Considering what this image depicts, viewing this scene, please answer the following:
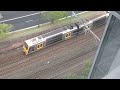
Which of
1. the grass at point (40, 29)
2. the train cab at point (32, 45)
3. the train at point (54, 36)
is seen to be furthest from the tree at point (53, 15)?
the train cab at point (32, 45)

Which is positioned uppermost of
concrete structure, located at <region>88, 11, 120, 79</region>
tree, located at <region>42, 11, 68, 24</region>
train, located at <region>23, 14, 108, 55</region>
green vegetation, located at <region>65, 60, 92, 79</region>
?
concrete structure, located at <region>88, 11, 120, 79</region>

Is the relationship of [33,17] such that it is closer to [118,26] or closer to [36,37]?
[36,37]

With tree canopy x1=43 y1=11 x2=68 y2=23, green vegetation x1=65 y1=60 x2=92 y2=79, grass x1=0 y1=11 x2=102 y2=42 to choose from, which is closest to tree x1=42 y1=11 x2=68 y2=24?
tree canopy x1=43 y1=11 x2=68 y2=23

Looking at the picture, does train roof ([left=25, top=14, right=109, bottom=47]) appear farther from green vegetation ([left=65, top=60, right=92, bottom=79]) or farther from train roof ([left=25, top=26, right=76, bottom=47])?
green vegetation ([left=65, top=60, right=92, bottom=79])

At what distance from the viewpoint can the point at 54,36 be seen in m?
28.5

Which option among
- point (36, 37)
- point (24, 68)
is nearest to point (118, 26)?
point (24, 68)

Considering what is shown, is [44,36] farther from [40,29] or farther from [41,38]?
[40,29]

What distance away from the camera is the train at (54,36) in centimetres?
2761

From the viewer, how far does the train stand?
2761 centimetres

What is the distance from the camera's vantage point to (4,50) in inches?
1097

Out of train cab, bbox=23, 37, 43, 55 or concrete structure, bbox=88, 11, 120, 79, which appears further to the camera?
train cab, bbox=23, 37, 43, 55

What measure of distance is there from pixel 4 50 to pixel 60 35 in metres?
6.77

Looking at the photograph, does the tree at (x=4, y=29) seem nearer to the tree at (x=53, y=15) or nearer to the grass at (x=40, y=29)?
the grass at (x=40, y=29)

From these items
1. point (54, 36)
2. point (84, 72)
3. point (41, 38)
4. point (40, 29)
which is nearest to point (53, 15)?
point (40, 29)
